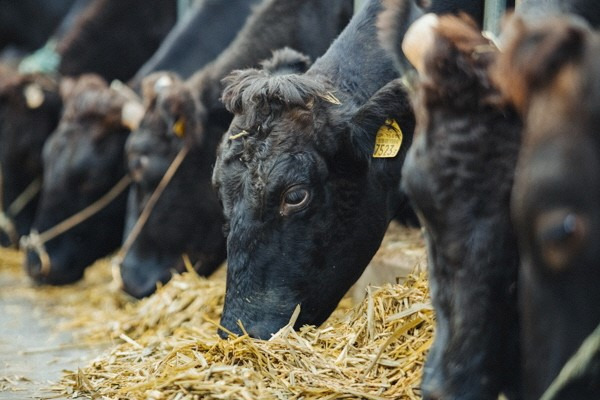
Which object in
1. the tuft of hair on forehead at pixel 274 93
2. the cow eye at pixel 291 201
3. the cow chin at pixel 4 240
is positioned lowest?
the cow chin at pixel 4 240

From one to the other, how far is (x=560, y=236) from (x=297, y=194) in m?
1.97

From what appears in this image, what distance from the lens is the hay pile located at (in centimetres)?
353

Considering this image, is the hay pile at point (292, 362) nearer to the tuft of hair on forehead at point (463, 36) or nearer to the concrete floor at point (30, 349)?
the concrete floor at point (30, 349)

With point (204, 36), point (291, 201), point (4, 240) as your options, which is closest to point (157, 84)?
point (204, 36)

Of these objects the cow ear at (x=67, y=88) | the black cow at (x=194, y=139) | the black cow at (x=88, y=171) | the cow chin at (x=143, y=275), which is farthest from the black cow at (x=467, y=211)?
the cow ear at (x=67, y=88)

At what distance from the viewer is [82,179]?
7.49 metres

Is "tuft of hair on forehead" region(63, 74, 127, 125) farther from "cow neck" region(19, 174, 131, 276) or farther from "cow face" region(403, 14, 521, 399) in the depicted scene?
"cow face" region(403, 14, 521, 399)

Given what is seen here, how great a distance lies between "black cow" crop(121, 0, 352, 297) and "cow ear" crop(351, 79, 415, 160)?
1.85 meters

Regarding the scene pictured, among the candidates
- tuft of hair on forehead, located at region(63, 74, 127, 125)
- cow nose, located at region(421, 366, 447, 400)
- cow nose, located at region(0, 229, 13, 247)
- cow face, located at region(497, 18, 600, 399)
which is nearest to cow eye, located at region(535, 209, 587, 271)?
cow face, located at region(497, 18, 600, 399)

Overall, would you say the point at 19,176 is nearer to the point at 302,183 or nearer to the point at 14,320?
the point at 14,320

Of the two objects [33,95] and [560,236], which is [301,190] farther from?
[33,95]

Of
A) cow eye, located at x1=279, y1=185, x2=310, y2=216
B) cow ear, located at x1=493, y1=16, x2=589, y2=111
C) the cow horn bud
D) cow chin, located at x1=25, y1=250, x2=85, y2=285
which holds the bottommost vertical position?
cow chin, located at x1=25, y1=250, x2=85, y2=285

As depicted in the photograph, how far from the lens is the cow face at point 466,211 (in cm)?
281

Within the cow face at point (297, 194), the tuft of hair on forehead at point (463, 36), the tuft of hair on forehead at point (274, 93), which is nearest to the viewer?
the tuft of hair on forehead at point (463, 36)
